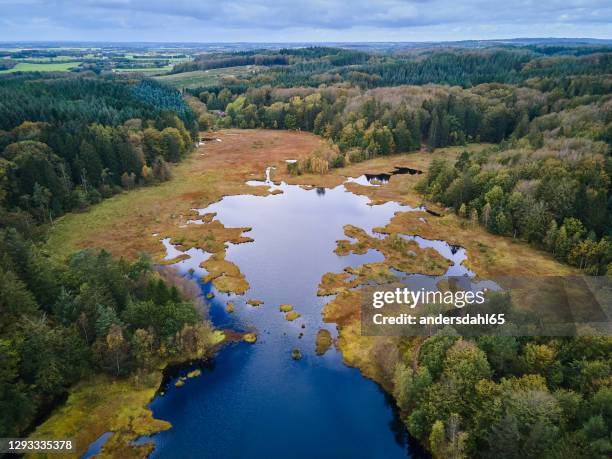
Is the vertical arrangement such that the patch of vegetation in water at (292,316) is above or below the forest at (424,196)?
below

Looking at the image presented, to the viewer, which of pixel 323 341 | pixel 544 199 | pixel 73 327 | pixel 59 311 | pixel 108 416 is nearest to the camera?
pixel 108 416

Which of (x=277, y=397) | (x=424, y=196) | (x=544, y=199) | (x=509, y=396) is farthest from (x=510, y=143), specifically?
(x=277, y=397)

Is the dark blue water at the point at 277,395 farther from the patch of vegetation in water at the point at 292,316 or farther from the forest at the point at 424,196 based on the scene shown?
the forest at the point at 424,196

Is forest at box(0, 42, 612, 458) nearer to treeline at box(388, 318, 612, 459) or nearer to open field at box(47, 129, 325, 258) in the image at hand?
treeline at box(388, 318, 612, 459)

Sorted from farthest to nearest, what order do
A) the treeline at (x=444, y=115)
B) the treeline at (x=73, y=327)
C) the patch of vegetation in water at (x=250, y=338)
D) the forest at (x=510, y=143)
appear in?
1. the treeline at (x=444, y=115)
2. the forest at (x=510, y=143)
3. the patch of vegetation in water at (x=250, y=338)
4. the treeline at (x=73, y=327)

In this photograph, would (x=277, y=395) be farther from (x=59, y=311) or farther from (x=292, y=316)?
(x=59, y=311)

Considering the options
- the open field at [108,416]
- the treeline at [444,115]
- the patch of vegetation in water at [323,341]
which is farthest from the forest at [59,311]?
the treeline at [444,115]

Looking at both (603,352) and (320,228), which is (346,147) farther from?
(603,352)
